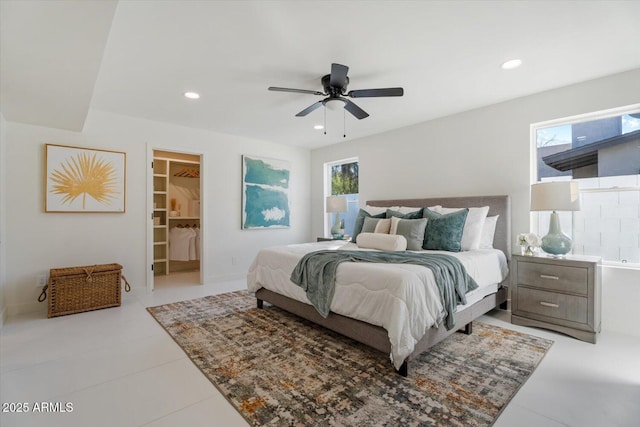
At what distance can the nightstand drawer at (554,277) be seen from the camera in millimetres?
2621

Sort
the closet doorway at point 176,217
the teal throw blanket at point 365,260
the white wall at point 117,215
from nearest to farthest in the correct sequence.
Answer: the teal throw blanket at point 365,260 → the white wall at point 117,215 → the closet doorway at point 176,217

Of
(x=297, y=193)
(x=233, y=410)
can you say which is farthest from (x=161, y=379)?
(x=297, y=193)

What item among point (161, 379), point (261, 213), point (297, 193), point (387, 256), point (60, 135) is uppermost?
point (60, 135)

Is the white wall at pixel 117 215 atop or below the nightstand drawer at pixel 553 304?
atop

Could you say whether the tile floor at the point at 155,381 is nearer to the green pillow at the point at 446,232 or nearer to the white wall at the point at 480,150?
the green pillow at the point at 446,232

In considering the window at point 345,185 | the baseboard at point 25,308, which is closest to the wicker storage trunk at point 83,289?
the baseboard at point 25,308

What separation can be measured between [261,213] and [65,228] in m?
2.78

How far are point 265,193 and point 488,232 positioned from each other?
3.74 metres

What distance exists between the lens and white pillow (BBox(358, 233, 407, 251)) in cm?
321

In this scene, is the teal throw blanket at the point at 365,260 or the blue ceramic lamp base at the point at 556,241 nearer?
the teal throw blanket at the point at 365,260

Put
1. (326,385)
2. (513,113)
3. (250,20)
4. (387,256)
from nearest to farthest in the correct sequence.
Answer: (326,385) → (250,20) → (387,256) → (513,113)

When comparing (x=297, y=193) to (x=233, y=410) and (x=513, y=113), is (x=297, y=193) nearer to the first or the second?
(x=513, y=113)

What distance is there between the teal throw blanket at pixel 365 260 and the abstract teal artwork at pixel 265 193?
273 cm

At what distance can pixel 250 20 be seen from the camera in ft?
6.77
